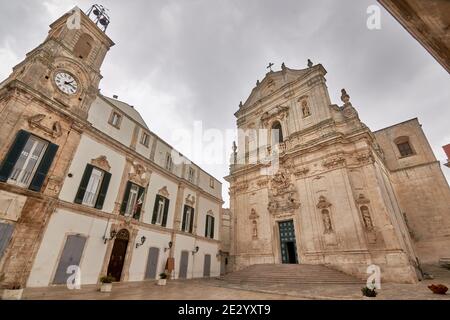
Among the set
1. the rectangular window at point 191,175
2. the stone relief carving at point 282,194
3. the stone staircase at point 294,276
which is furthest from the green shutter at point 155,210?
the stone relief carving at point 282,194

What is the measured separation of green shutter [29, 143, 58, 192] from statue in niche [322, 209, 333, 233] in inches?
675

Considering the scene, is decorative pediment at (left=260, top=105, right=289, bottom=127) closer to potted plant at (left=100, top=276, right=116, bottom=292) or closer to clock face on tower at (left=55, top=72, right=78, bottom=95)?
clock face on tower at (left=55, top=72, right=78, bottom=95)

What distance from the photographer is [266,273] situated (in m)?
14.0

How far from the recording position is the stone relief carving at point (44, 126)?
10362 millimetres

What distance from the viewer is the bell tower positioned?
37.3ft

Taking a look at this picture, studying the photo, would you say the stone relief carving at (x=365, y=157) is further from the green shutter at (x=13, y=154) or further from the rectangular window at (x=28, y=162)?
the green shutter at (x=13, y=154)

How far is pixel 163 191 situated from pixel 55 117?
28.7 ft

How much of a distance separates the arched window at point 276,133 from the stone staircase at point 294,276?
1119cm

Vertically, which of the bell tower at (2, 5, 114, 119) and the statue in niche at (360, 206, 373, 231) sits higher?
the bell tower at (2, 5, 114, 119)

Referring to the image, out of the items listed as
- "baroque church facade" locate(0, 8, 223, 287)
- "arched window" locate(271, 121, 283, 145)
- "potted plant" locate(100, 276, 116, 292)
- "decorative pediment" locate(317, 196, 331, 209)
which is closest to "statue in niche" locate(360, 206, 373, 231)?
"decorative pediment" locate(317, 196, 331, 209)

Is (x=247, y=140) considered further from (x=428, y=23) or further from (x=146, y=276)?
(x=428, y=23)

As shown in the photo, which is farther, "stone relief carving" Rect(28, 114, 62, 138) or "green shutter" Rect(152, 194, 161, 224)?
"green shutter" Rect(152, 194, 161, 224)

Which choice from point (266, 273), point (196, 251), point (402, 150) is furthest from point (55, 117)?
point (402, 150)

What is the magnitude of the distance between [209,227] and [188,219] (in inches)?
132
